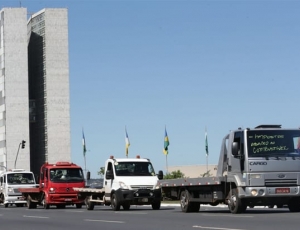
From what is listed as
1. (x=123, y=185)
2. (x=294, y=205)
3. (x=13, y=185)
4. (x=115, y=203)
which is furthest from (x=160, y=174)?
(x=13, y=185)

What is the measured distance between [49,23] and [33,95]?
16281 mm

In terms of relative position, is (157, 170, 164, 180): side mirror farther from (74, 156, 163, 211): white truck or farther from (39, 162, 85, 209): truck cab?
(39, 162, 85, 209): truck cab

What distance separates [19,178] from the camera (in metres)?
56.2

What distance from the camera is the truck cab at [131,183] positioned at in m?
36.9

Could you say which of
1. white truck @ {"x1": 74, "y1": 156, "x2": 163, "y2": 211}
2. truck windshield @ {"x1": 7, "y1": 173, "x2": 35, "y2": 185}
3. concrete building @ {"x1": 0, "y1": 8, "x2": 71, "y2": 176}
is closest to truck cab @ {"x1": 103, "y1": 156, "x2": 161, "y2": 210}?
white truck @ {"x1": 74, "y1": 156, "x2": 163, "y2": 211}

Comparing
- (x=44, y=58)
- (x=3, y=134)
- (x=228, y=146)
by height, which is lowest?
(x=228, y=146)

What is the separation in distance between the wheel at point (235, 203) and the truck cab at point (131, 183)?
9445 millimetres

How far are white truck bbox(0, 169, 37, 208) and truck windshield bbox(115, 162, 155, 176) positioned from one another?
17592 mm

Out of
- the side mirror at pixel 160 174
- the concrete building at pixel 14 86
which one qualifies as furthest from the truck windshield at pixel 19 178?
the concrete building at pixel 14 86

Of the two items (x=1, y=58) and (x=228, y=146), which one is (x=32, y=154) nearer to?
(x=1, y=58)

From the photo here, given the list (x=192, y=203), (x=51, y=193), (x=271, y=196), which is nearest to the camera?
(x=271, y=196)

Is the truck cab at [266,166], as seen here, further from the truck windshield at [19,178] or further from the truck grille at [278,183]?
the truck windshield at [19,178]

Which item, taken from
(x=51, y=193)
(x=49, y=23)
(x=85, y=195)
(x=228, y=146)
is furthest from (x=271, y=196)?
(x=49, y=23)

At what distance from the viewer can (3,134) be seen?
157m
